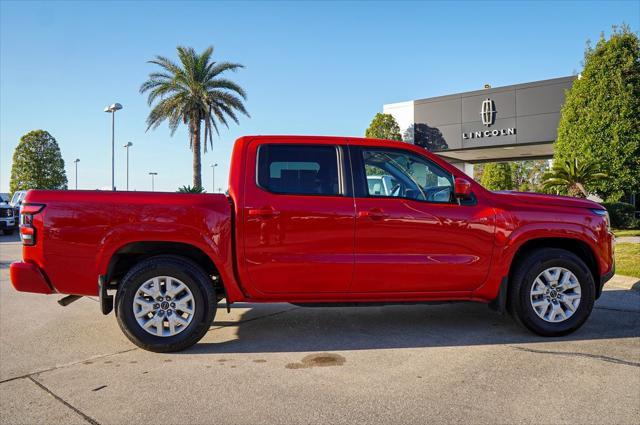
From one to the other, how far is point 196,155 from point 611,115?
20339 mm

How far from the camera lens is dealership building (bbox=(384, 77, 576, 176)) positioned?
80.5 ft

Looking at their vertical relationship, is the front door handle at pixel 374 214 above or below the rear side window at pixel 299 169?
below

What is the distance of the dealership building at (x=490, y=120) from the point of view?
24531mm

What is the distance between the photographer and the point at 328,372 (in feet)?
12.7

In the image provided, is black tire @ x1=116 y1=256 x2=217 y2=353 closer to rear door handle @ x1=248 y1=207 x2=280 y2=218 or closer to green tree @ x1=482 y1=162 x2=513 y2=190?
rear door handle @ x1=248 y1=207 x2=280 y2=218

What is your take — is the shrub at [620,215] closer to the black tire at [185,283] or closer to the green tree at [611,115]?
the green tree at [611,115]

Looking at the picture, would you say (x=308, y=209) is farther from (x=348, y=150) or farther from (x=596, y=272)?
(x=596, y=272)

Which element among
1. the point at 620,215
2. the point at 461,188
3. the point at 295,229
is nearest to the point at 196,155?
the point at 620,215

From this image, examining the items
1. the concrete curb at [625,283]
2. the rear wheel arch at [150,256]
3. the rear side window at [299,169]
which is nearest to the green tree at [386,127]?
the concrete curb at [625,283]

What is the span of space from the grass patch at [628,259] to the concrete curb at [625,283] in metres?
0.25

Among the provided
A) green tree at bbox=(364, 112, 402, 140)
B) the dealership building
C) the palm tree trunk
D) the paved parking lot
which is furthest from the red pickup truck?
green tree at bbox=(364, 112, 402, 140)

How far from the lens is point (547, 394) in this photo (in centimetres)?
343

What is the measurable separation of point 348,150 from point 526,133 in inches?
911

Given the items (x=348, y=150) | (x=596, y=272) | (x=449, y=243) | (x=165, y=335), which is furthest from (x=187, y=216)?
(x=596, y=272)
